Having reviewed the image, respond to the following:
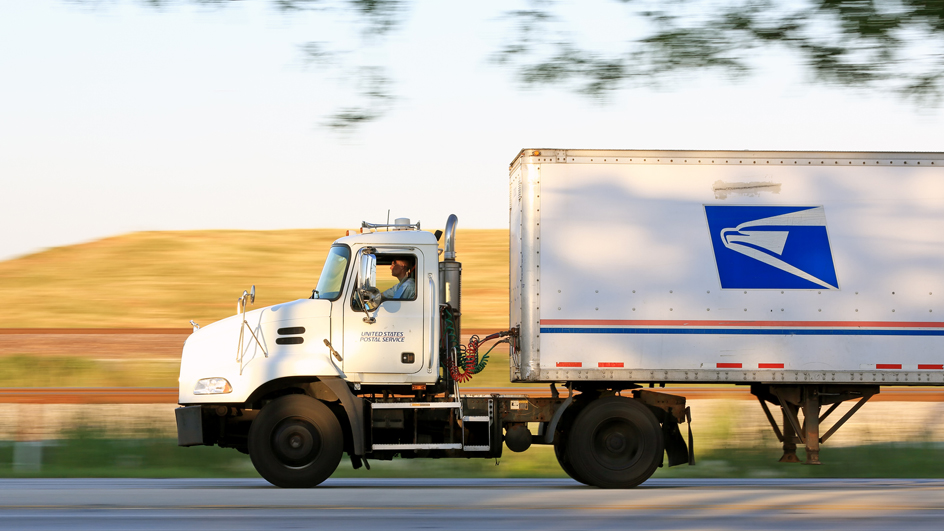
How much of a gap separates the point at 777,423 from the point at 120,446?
945 cm

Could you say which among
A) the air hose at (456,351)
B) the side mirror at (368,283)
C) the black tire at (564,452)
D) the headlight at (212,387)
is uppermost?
the side mirror at (368,283)

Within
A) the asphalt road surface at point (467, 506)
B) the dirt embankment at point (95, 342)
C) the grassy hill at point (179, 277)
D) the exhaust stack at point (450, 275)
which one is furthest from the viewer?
the grassy hill at point (179, 277)

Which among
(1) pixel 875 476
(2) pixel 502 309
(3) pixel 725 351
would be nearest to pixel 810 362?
(3) pixel 725 351

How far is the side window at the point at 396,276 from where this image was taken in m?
10.6

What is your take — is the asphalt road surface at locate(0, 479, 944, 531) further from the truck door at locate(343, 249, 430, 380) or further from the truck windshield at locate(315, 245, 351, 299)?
the truck windshield at locate(315, 245, 351, 299)

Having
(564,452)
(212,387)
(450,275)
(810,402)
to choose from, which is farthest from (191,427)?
(810,402)

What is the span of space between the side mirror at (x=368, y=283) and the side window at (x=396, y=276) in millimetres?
87

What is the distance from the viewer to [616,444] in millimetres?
10578

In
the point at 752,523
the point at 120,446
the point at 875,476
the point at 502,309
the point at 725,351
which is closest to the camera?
the point at 752,523

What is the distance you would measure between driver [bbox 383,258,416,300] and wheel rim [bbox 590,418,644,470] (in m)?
2.51

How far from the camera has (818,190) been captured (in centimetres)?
1061

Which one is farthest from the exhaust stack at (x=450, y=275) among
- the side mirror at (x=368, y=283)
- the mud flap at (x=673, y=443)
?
the mud flap at (x=673, y=443)

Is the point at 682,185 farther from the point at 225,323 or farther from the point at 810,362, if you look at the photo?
the point at 225,323

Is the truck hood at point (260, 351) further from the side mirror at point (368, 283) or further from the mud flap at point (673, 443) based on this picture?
the mud flap at point (673, 443)
